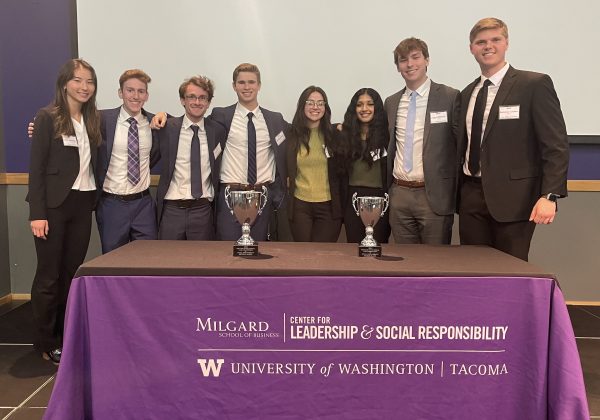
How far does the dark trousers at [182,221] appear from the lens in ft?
9.57

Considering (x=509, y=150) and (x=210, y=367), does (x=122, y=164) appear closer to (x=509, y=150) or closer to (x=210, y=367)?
(x=210, y=367)

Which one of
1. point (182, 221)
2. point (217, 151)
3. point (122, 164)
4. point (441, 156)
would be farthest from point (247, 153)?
point (441, 156)

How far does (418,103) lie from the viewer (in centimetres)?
275

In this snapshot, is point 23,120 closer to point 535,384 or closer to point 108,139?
point 108,139

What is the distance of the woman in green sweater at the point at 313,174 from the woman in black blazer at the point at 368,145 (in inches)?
3.9

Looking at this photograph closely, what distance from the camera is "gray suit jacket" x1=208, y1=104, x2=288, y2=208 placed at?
3092 millimetres

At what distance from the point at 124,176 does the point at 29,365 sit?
3.58 ft

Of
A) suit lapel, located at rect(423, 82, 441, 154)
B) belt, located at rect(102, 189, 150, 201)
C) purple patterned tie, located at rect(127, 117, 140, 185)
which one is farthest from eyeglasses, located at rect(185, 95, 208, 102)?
suit lapel, located at rect(423, 82, 441, 154)

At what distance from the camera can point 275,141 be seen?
10.2 feet

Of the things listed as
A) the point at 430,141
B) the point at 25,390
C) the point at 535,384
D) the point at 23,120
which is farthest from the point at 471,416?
the point at 23,120

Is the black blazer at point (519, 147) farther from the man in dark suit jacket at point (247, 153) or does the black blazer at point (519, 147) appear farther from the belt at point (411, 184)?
the man in dark suit jacket at point (247, 153)

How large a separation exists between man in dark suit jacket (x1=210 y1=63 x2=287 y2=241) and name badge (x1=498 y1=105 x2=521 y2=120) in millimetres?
1281

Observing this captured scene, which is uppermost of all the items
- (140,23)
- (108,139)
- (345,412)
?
(140,23)

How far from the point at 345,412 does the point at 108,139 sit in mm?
1933
